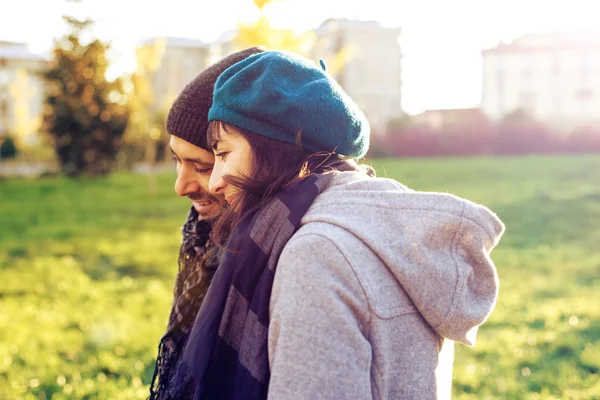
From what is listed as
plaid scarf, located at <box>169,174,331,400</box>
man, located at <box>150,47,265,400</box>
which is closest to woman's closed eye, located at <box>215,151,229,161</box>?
plaid scarf, located at <box>169,174,331,400</box>

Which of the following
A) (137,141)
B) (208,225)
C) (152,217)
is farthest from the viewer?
(137,141)

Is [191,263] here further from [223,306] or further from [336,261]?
[336,261]

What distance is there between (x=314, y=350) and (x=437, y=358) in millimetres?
407

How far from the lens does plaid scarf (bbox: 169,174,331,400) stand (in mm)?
1341

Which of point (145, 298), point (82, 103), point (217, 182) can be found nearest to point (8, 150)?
point (82, 103)

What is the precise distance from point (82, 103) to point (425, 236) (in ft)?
77.1

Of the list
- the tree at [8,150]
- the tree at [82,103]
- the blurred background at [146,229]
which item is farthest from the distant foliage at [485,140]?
the tree at [8,150]

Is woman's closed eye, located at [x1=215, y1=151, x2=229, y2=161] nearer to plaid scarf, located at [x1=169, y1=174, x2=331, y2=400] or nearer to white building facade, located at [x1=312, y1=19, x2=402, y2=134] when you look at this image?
plaid scarf, located at [x1=169, y1=174, x2=331, y2=400]

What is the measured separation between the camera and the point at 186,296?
84.5 inches

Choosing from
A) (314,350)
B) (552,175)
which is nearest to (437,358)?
(314,350)

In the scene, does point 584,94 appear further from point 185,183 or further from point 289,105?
point 289,105

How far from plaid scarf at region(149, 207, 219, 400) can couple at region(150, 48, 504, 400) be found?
379mm

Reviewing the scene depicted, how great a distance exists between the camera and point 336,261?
1247mm

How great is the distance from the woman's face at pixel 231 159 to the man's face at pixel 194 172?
614 millimetres
